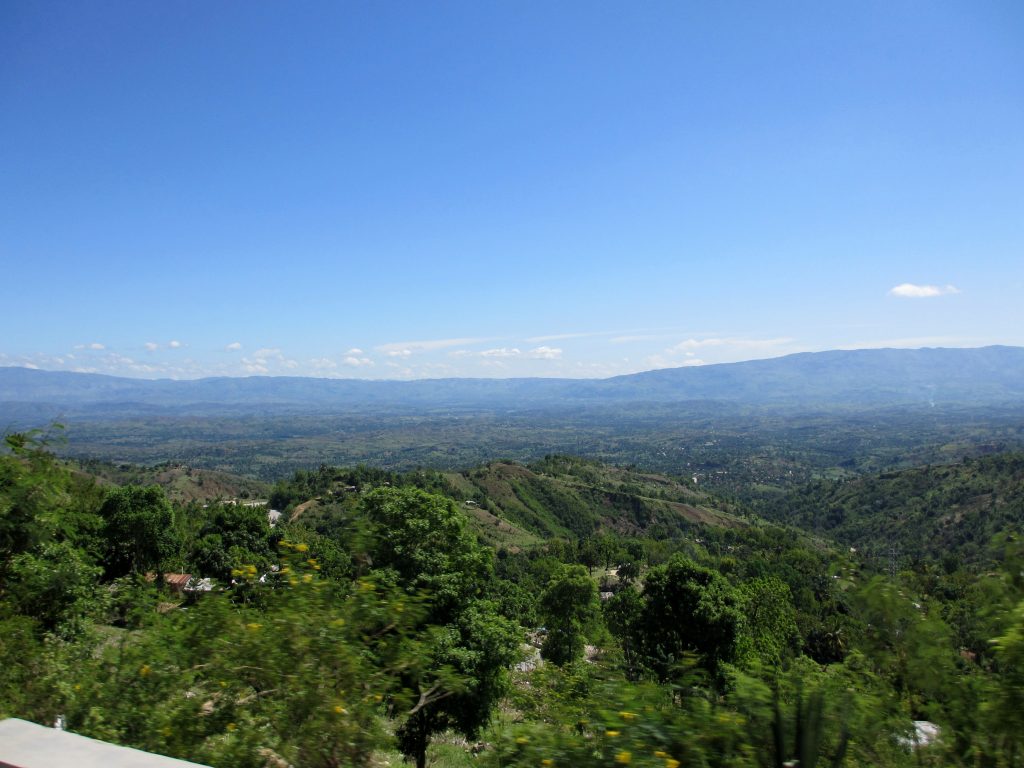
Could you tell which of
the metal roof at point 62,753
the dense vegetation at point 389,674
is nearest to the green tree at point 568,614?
the dense vegetation at point 389,674

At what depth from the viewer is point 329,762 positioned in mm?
3410

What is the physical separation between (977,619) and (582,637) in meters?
31.5

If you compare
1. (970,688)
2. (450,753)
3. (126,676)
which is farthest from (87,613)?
(450,753)

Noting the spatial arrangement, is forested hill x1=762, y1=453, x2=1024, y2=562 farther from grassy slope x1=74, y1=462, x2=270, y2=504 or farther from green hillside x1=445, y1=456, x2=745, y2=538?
grassy slope x1=74, y1=462, x2=270, y2=504

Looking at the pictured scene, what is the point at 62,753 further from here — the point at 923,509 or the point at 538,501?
the point at 923,509

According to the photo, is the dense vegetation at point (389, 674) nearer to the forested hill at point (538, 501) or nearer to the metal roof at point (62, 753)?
the metal roof at point (62, 753)

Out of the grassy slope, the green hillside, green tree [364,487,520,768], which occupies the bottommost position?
the green hillside

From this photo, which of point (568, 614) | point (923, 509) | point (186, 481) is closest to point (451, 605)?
point (568, 614)

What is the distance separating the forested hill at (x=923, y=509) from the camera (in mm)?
84125

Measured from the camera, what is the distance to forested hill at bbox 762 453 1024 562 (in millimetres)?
84125

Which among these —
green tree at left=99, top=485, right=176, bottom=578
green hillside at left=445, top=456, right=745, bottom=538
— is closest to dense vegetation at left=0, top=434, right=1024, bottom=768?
green tree at left=99, top=485, right=176, bottom=578

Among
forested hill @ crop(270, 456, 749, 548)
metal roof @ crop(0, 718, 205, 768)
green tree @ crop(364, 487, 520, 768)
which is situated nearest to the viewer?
metal roof @ crop(0, 718, 205, 768)

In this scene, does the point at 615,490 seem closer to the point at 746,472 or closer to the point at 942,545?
the point at 942,545

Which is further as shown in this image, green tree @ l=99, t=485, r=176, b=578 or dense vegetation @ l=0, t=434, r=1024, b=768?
green tree @ l=99, t=485, r=176, b=578
